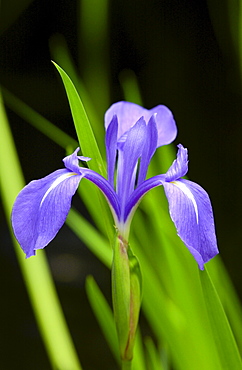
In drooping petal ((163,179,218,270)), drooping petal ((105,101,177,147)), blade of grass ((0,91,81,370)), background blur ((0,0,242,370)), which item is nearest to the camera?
drooping petal ((163,179,218,270))

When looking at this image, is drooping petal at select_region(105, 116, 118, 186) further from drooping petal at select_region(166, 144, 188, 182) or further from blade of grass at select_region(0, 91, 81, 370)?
blade of grass at select_region(0, 91, 81, 370)

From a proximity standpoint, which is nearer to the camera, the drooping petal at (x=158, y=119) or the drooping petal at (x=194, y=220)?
the drooping petal at (x=194, y=220)

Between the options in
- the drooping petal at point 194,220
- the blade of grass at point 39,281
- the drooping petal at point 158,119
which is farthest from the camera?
the blade of grass at point 39,281

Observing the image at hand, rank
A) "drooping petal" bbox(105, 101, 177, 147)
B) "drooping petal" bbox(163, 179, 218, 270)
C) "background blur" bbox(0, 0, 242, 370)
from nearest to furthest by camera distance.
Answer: "drooping petal" bbox(163, 179, 218, 270)
"drooping petal" bbox(105, 101, 177, 147)
"background blur" bbox(0, 0, 242, 370)

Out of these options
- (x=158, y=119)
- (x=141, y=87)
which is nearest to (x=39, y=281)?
(x=158, y=119)

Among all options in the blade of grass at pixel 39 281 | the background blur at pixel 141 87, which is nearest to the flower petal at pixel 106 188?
the blade of grass at pixel 39 281

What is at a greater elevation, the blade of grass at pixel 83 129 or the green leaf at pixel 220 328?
the blade of grass at pixel 83 129

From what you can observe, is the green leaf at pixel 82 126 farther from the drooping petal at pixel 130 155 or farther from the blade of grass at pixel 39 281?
the blade of grass at pixel 39 281

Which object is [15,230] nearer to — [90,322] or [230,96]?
[90,322]

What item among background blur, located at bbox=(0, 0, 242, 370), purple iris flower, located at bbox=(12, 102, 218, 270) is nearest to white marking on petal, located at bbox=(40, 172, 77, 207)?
purple iris flower, located at bbox=(12, 102, 218, 270)
